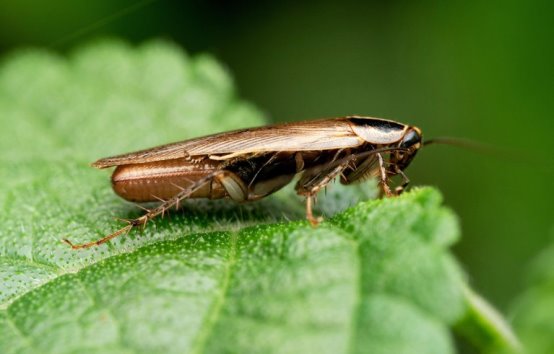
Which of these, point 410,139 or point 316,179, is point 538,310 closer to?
point 316,179

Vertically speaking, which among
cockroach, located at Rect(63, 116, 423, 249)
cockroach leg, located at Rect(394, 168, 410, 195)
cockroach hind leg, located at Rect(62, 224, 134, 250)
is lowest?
cockroach hind leg, located at Rect(62, 224, 134, 250)

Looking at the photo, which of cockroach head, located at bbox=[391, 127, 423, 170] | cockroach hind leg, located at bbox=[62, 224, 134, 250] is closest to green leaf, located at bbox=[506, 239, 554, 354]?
cockroach head, located at bbox=[391, 127, 423, 170]

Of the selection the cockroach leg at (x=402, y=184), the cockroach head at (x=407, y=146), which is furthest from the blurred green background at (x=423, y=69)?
the cockroach leg at (x=402, y=184)

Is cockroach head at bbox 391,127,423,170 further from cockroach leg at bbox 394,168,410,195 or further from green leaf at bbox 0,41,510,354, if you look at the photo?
green leaf at bbox 0,41,510,354

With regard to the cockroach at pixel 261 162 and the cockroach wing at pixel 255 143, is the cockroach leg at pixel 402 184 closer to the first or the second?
the cockroach at pixel 261 162

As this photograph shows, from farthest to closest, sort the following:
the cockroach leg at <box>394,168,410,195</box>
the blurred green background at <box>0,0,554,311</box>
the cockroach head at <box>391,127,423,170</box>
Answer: the blurred green background at <box>0,0,554,311</box>, the cockroach head at <box>391,127,423,170</box>, the cockroach leg at <box>394,168,410,195</box>

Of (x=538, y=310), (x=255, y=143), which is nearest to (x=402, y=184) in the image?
(x=255, y=143)

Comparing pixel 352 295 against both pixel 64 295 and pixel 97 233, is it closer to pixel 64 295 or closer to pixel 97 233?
pixel 64 295
